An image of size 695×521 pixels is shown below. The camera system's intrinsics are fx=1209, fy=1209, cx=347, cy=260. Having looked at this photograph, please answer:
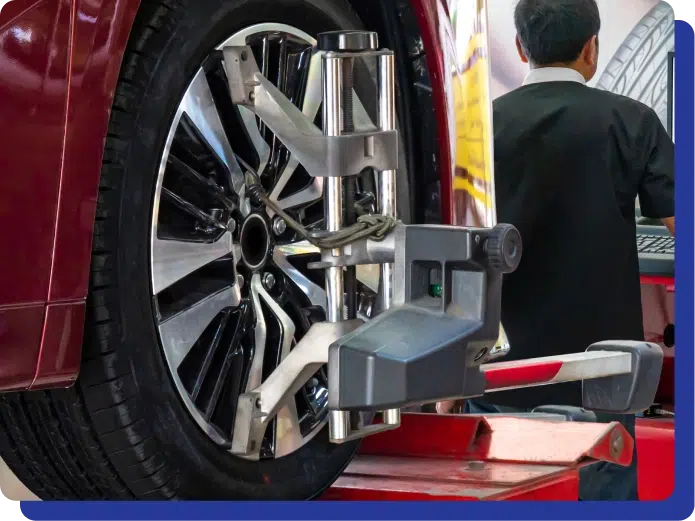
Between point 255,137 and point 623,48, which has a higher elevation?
point 623,48

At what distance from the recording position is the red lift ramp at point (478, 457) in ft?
5.58

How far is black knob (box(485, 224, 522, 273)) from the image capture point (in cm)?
138

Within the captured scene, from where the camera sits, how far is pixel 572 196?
Result: 9.05ft

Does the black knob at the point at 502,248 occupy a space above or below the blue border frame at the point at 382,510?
above

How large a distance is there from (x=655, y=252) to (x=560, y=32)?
78cm

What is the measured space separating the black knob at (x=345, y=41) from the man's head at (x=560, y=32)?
1.42m

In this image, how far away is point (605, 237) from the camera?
2.76 metres

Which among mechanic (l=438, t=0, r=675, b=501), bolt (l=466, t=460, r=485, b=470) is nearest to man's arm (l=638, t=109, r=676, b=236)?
mechanic (l=438, t=0, r=675, b=501)

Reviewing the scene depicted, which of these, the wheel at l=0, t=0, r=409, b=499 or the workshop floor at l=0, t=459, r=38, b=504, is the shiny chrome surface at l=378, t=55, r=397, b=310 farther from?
the workshop floor at l=0, t=459, r=38, b=504

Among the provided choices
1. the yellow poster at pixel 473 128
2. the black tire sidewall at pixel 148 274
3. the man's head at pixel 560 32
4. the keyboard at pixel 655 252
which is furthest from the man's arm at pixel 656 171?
the black tire sidewall at pixel 148 274

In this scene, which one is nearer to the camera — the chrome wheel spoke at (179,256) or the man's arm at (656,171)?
the chrome wheel spoke at (179,256)

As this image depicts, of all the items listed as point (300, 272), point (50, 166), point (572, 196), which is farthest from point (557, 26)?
point (50, 166)

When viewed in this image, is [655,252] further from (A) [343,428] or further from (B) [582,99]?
(A) [343,428]

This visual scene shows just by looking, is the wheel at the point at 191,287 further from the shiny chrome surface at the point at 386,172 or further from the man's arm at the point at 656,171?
the man's arm at the point at 656,171
